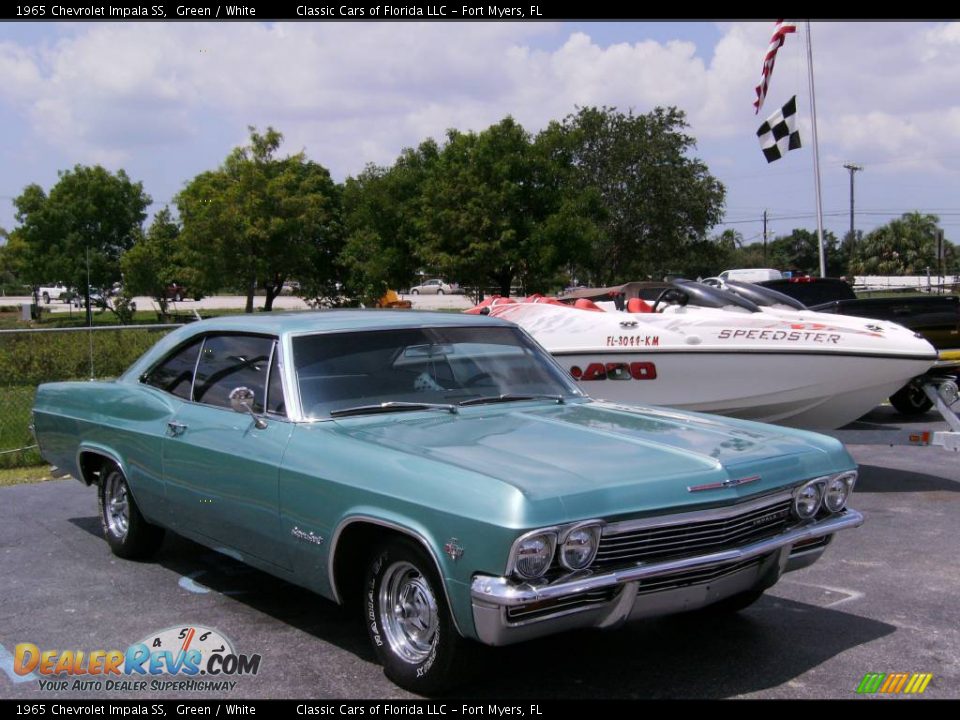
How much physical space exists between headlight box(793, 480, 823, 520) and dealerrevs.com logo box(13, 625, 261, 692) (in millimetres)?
2391

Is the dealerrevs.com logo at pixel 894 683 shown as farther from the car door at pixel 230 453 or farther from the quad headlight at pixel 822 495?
the car door at pixel 230 453

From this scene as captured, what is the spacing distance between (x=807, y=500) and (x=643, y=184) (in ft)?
118

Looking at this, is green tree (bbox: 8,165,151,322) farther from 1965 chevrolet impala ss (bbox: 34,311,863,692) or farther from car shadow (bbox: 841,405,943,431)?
1965 chevrolet impala ss (bbox: 34,311,863,692)

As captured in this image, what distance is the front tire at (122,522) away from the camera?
19.6 feet

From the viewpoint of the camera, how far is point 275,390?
16.0 ft

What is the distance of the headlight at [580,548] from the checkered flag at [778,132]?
1585cm

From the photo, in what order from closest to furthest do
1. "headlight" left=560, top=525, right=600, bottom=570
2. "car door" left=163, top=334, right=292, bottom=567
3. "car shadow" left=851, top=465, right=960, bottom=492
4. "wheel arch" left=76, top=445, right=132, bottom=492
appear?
1. "headlight" left=560, top=525, right=600, bottom=570
2. "car door" left=163, top=334, right=292, bottom=567
3. "wheel arch" left=76, top=445, right=132, bottom=492
4. "car shadow" left=851, top=465, right=960, bottom=492

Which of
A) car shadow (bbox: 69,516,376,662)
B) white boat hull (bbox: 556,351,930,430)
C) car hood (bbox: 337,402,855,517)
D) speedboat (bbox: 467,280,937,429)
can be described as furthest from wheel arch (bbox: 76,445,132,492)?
white boat hull (bbox: 556,351,930,430)

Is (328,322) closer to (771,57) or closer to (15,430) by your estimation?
(15,430)

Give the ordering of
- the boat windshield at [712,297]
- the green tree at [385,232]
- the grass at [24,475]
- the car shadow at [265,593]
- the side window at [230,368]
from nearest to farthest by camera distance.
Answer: the car shadow at [265,593] → the side window at [230,368] → the boat windshield at [712,297] → the grass at [24,475] → the green tree at [385,232]

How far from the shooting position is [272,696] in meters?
4.02

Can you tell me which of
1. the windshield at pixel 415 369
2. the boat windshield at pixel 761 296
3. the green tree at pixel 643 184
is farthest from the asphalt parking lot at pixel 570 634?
the green tree at pixel 643 184

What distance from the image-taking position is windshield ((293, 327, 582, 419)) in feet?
15.8
